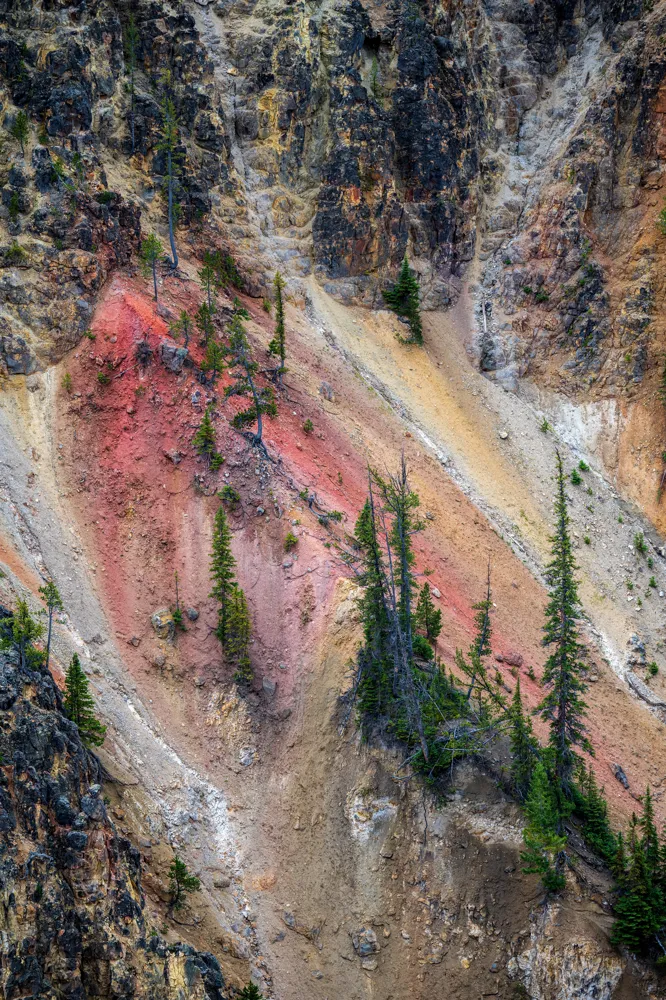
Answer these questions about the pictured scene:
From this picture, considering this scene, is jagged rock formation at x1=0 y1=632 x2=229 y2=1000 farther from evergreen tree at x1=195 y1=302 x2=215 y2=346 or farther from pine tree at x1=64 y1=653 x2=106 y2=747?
evergreen tree at x1=195 y1=302 x2=215 y2=346

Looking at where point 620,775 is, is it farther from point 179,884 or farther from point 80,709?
point 80,709

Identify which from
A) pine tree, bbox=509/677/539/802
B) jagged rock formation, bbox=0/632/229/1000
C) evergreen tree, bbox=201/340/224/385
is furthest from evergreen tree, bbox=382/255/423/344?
jagged rock formation, bbox=0/632/229/1000

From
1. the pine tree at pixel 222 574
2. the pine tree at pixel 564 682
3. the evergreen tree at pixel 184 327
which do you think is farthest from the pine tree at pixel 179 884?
the evergreen tree at pixel 184 327

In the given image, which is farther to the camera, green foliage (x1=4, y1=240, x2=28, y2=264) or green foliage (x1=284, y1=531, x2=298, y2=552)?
green foliage (x1=4, y1=240, x2=28, y2=264)

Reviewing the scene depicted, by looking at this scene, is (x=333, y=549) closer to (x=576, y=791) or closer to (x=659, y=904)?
(x=576, y=791)

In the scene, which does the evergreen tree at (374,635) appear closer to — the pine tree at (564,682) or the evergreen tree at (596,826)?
the pine tree at (564,682)

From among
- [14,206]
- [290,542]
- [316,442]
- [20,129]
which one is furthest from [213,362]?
[20,129]

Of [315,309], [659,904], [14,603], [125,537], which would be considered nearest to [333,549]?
[125,537]
